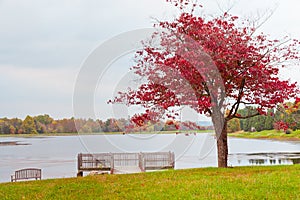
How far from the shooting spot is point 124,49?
581 inches

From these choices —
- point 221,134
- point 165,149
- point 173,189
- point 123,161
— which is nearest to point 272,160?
point 165,149

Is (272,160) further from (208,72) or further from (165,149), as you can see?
(208,72)

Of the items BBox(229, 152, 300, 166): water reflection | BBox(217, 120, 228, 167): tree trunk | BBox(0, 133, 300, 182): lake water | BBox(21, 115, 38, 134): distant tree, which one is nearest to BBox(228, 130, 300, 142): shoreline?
BBox(0, 133, 300, 182): lake water

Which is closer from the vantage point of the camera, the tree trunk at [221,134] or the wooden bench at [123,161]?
the tree trunk at [221,134]

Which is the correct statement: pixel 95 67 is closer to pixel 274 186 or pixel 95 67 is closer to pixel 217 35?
pixel 217 35

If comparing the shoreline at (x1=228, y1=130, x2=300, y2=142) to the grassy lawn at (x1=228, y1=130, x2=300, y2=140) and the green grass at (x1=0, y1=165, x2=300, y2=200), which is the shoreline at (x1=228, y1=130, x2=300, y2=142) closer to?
the grassy lawn at (x1=228, y1=130, x2=300, y2=140)

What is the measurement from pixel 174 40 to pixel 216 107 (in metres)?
3.03

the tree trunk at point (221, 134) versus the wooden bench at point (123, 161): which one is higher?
the tree trunk at point (221, 134)

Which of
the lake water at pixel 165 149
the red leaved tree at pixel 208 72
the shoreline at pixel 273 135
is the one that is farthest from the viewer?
the shoreline at pixel 273 135

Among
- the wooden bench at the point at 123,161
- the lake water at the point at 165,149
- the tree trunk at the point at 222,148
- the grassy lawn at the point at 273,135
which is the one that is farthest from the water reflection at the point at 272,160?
the grassy lawn at the point at 273,135

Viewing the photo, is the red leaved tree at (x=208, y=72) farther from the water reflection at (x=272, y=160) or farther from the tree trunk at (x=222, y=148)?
the water reflection at (x=272, y=160)

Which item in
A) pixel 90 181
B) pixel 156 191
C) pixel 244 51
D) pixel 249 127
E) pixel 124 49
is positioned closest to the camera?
pixel 156 191

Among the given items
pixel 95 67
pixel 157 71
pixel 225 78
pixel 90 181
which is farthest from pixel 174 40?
pixel 90 181

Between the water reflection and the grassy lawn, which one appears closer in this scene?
the water reflection
